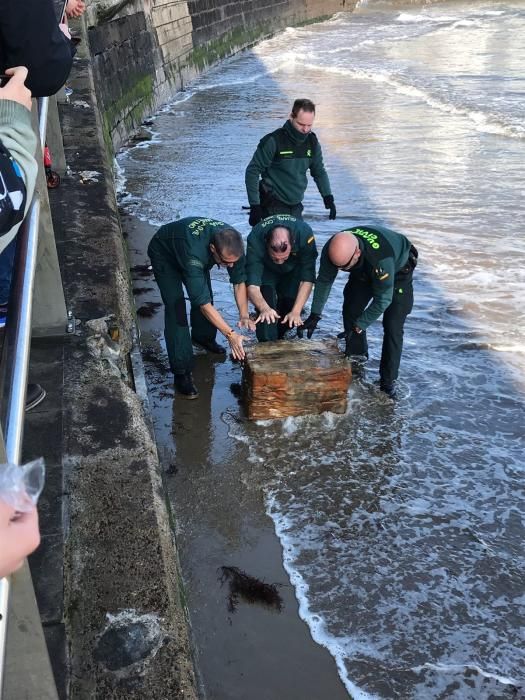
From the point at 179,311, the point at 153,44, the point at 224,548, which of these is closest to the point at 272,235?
the point at 179,311

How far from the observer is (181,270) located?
532cm

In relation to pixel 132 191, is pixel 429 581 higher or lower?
lower

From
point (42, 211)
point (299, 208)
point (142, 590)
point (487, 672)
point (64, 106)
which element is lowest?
point (487, 672)

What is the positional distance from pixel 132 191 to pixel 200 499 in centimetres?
720

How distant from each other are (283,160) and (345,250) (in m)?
2.31

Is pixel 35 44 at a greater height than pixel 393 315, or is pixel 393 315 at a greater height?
pixel 35 44

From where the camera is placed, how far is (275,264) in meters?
5.48

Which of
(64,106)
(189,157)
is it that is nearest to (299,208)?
(64,106)

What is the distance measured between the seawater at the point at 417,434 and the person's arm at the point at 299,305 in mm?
685

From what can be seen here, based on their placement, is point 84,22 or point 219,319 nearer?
point 219,319

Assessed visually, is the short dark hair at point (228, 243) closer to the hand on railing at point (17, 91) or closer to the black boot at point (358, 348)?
the black boot at point (358, 348)

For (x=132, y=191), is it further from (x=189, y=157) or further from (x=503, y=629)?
(x=503, y=629)

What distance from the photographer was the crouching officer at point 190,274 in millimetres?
5008

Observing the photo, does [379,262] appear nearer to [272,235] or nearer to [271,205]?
A: [272,235]
